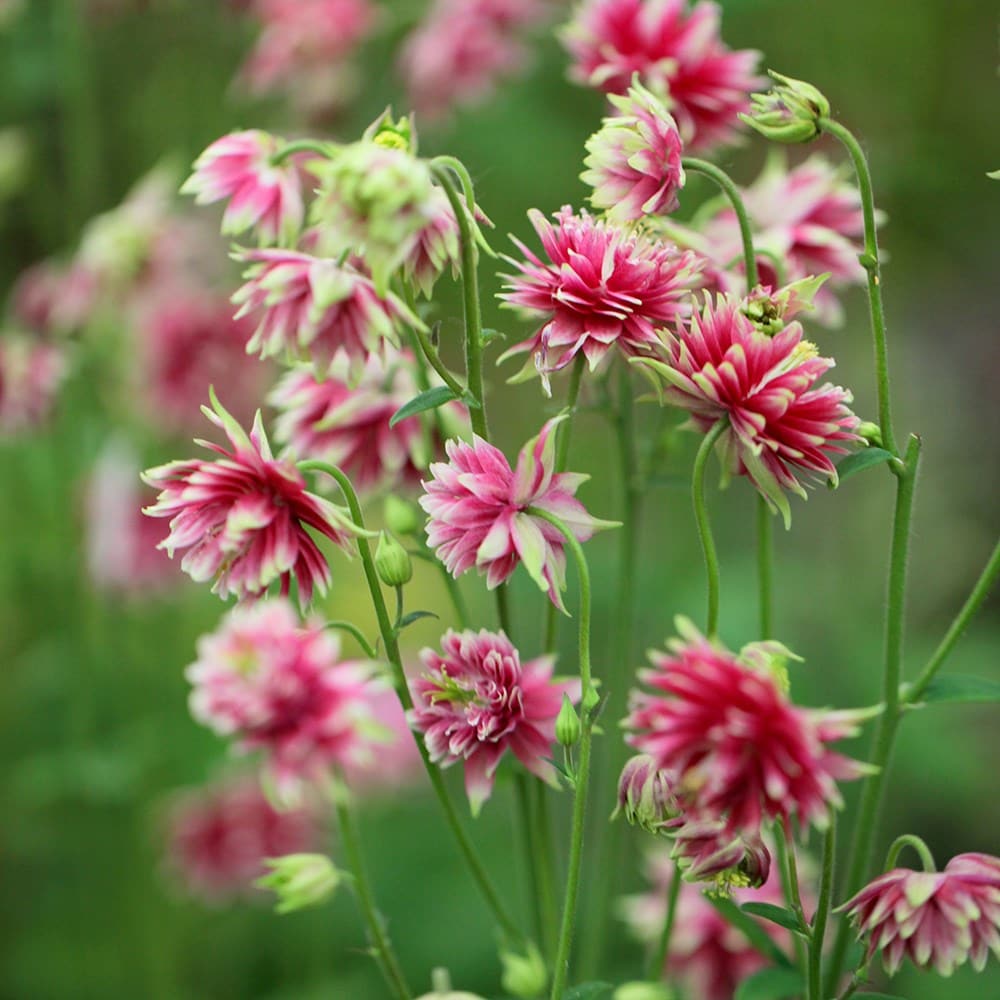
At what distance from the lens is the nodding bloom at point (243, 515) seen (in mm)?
805

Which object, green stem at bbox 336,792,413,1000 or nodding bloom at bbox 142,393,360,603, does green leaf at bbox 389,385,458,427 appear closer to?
nodding bloom at bbox 142,393,360,603

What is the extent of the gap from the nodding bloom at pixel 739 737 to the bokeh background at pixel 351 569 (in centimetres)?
103

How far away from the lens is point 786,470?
82 cm

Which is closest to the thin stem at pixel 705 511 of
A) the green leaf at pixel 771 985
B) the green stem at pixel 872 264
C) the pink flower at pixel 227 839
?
the green stem at pixel 872 264

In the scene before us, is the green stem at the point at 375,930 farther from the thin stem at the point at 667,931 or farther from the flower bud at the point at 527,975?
the thin stem at the point at 667,931

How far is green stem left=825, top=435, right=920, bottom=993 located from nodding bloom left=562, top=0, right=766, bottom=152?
359mm

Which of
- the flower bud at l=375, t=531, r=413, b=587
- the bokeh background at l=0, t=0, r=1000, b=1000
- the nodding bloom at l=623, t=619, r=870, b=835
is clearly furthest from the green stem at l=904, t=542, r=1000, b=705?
the bokeh background at l=0, t=0, r=1000, b=1000

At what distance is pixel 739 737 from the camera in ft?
2.19

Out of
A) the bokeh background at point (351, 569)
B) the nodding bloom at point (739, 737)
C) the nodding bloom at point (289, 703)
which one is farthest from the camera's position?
the bokeh background at point (351, 569)

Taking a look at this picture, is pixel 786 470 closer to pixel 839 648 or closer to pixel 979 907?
pixel 979 907

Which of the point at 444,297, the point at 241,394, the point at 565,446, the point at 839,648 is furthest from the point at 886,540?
the point at 565,446

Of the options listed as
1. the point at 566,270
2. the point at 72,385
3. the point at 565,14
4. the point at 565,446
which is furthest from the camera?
the point at 565,14

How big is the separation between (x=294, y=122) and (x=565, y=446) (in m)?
1.39

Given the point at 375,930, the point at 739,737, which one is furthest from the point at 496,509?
the point at 375,930
